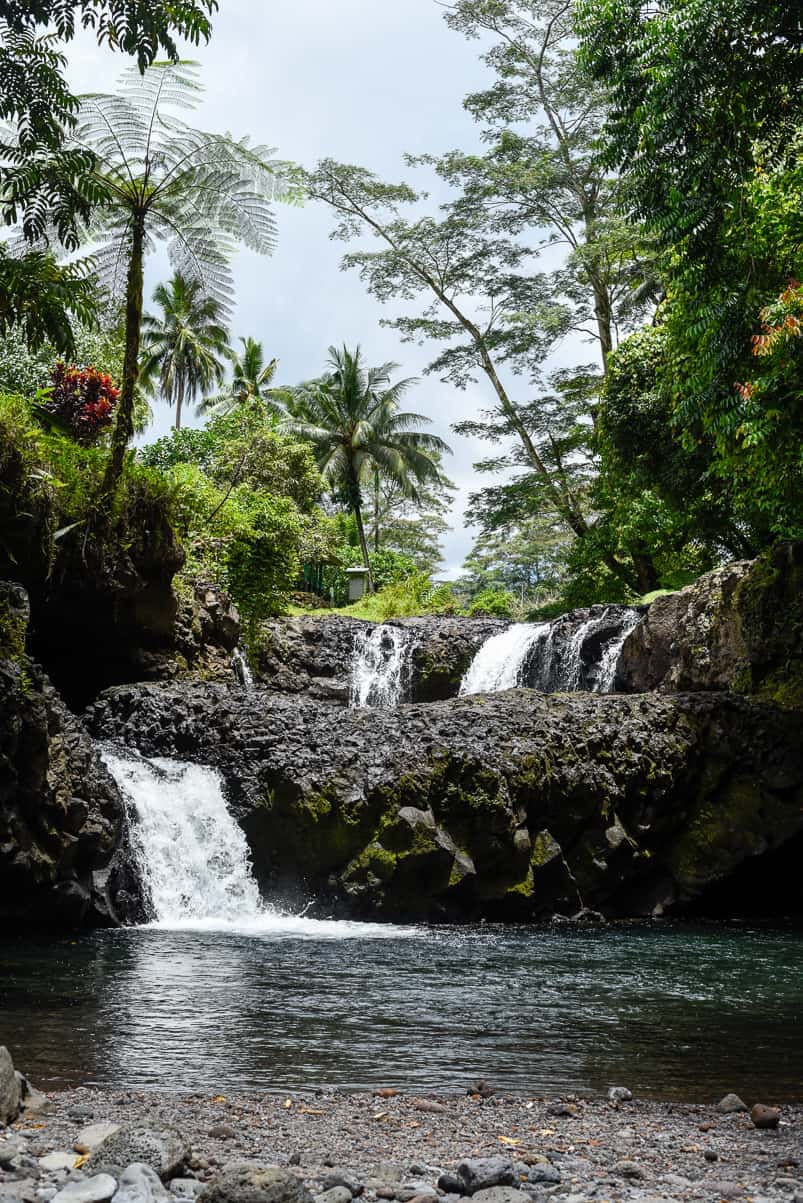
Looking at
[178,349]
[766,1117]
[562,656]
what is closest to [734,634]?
[562,656]

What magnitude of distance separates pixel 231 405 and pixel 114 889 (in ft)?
126

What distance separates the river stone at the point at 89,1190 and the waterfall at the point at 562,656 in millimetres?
14861

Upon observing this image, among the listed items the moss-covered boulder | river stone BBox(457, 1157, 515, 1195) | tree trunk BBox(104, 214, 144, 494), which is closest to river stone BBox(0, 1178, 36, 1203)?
river stone BBox(457, 1157, 515, 1195)

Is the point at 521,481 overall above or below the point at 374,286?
below

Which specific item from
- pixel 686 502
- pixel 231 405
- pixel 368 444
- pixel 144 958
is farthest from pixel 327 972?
pixel 231 405

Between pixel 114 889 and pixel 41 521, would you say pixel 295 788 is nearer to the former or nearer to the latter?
pixel 114 889

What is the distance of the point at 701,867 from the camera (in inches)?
470

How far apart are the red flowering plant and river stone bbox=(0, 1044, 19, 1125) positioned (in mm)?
17557

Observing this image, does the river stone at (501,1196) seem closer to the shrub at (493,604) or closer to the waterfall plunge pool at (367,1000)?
the waterfall plunge pool at (367,1000)

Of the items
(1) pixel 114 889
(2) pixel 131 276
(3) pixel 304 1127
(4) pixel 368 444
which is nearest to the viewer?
(3) pixel 304 1127

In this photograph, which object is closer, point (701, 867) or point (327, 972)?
point (327, 972)

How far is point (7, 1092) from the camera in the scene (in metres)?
3.98

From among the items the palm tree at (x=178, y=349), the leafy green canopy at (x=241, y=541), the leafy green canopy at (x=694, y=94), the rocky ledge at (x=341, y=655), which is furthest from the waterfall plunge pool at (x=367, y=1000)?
the palm tree at (x=178, y=349)

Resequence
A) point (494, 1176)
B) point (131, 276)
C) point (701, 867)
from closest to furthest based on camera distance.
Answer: point (494, 1176)
point (701, 867)
point (131, 276)
